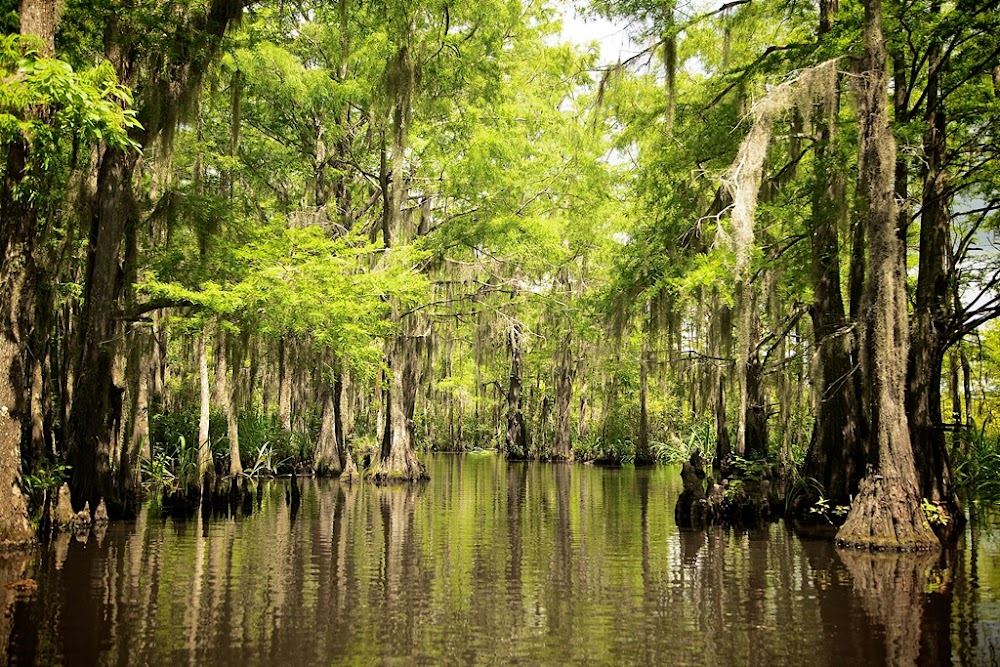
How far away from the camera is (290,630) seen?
643 centimetres

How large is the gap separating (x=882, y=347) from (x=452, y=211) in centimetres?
1507

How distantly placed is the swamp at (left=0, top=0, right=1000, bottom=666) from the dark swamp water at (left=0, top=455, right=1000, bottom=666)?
2.4 inches

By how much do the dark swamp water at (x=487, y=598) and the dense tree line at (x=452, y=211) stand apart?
1.53m

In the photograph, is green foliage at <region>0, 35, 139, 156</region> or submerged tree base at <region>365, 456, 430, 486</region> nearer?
green foliage at <region>0, 35, 139, 156</region>

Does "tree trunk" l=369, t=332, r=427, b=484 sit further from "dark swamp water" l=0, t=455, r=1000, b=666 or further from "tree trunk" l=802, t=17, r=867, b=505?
"tree trunk" l=802, t=17, r=867, b=505

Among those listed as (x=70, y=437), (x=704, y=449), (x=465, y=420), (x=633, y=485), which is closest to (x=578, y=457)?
(x=704, y=449)

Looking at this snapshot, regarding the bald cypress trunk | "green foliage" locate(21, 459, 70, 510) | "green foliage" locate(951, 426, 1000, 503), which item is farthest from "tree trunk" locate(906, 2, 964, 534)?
"green foliage" locate(21, 459, 70, 510)

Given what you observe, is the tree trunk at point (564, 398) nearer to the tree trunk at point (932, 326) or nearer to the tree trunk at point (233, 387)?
the tree trunk at point (233, 387)

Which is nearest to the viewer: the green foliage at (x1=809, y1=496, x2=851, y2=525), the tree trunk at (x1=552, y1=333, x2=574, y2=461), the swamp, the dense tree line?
the swamp

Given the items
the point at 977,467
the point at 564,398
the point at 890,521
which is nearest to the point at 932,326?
the point at 890,521

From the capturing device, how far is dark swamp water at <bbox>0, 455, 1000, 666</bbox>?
5.88 m

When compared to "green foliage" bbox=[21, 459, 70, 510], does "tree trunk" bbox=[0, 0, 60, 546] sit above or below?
above

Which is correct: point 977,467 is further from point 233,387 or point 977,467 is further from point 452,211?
point 233,387

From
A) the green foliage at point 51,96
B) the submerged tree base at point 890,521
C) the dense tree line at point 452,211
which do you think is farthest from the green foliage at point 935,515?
the green foliage at point 51,96
